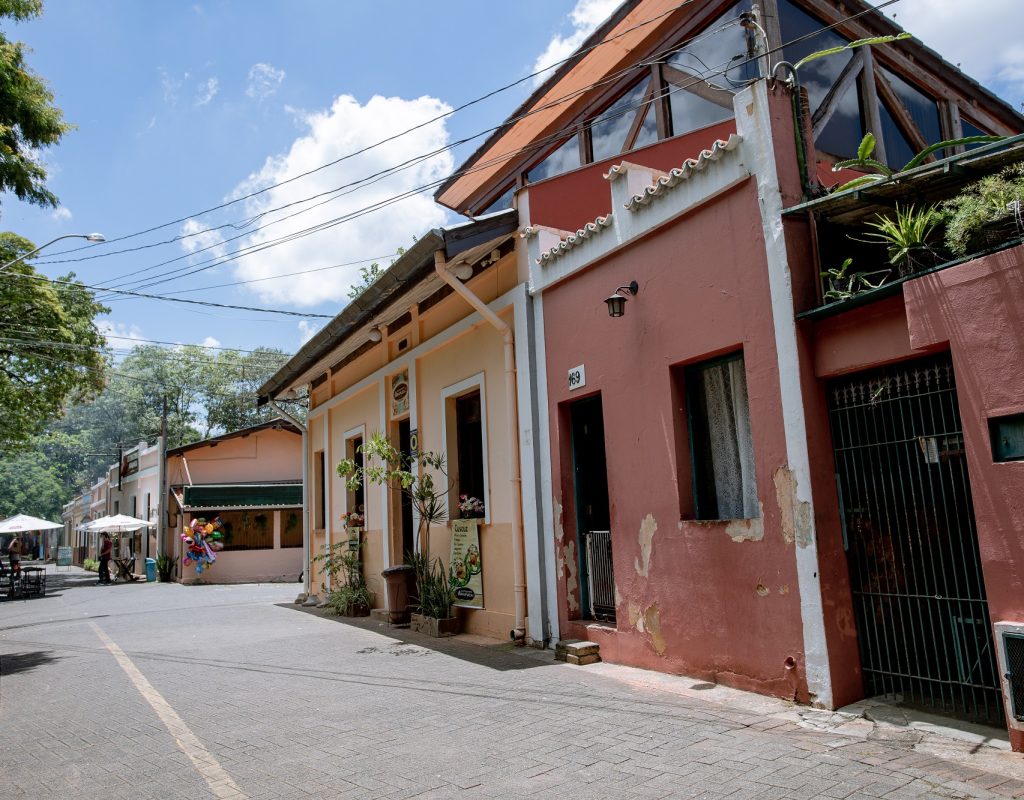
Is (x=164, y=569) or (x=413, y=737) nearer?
(x=413, y=737)

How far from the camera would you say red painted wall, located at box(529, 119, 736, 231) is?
28.4 feet

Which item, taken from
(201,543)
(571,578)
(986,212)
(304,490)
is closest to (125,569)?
(201,543)

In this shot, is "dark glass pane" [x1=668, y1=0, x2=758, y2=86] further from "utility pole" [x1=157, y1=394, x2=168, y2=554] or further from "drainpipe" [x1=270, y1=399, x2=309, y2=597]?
"utility pole" [x1=157, y1=394, x2=168, y2=554]

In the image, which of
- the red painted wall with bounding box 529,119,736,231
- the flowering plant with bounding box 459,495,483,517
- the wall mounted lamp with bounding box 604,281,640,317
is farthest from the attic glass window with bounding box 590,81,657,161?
the flowering plant with bounding box 459,495,483,517

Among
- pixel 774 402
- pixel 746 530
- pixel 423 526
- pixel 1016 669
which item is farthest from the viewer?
pixel 423 526

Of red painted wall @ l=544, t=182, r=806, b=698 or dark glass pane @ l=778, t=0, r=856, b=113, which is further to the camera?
dark glass pane @ l=778, t=0, r=856, b=113

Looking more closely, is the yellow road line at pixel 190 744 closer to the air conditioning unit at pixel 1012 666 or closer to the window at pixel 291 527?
the air conditioning unit at pixel 1012 666

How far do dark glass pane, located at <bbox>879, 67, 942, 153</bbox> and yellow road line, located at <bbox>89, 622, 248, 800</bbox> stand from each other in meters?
10.3

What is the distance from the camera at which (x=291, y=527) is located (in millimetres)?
26469

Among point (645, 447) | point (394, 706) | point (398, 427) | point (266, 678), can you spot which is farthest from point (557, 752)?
point (398, 427)

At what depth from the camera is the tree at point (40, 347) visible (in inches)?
770

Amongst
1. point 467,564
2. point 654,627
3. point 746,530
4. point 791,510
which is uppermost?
point 791,510

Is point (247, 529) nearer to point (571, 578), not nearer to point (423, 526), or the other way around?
point (423, 526)

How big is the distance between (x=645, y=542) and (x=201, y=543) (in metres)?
21.2
